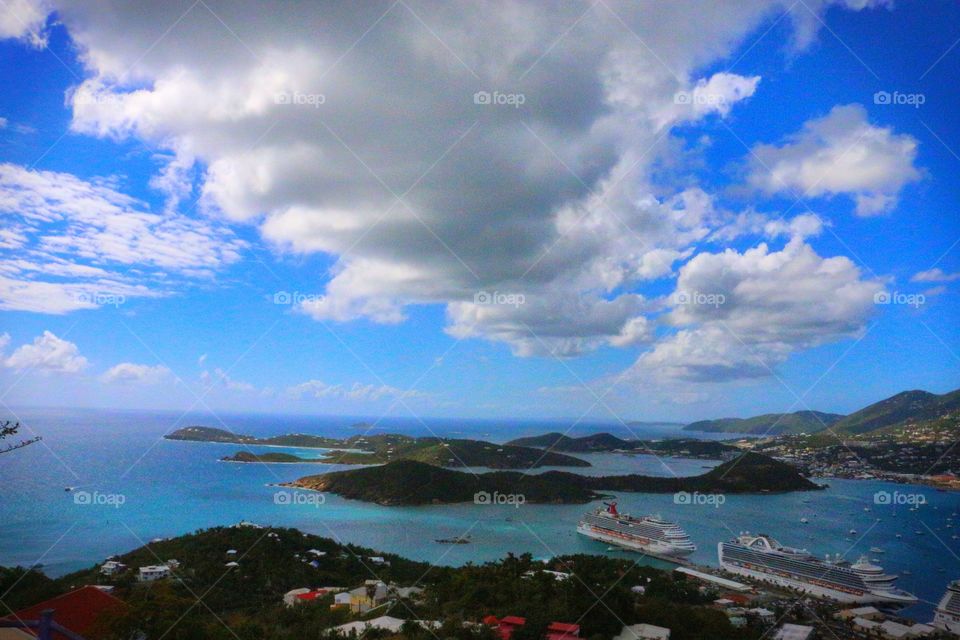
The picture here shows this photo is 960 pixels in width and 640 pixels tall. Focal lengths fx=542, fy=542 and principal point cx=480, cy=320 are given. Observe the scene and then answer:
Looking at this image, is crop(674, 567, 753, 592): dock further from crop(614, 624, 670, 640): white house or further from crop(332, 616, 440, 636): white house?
crop(332, 616, 440, 636): white house

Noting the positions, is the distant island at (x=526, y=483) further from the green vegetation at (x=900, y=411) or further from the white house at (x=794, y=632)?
the white house at (x=794, y=632)

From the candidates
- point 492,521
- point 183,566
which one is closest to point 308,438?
point 492,521

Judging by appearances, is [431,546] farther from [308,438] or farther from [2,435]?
[308,438]

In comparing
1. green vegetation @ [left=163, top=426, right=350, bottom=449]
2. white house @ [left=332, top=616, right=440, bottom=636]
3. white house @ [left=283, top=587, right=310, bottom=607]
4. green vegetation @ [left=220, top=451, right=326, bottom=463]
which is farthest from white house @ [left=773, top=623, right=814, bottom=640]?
green vegetation @ [left=163, top=426, right=350, bottom=449]
